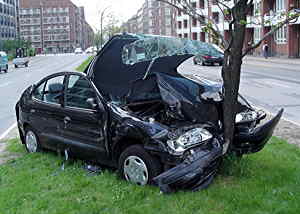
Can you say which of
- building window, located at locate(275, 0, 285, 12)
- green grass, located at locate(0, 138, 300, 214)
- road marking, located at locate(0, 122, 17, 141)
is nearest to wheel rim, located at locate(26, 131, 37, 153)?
green grass, located at locate(0, 138, 300, 214)

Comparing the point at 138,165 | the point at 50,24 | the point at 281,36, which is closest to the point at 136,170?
the point at 138,165

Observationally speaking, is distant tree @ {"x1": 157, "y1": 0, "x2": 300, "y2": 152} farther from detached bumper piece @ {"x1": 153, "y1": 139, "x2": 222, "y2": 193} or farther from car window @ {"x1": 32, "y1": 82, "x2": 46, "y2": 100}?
car window @ {"x1": 32, "y1": 82, "x2": 46, "y2": 100}

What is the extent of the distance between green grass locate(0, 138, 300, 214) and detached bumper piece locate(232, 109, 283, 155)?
198 mm

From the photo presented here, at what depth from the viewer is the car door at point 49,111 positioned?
6.24 meters

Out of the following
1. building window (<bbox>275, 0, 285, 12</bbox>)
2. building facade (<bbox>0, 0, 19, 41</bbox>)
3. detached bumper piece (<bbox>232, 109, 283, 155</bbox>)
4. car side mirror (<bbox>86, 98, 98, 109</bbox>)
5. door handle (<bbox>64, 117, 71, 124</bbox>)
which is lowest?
detached bumper piece (<bbox>232, 109, 283, 155</bbox>)

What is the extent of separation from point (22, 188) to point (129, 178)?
1.35m

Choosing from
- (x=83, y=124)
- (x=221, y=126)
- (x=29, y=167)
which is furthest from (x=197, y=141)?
(x=29, y=167)

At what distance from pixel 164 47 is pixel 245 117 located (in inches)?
62.5

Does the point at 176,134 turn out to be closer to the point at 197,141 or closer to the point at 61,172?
the point at 197,141

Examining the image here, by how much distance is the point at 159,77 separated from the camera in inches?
231

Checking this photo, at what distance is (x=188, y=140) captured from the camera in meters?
4.79

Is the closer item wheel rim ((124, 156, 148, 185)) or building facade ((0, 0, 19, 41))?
wheel rim ((124, 156, 148, 185))

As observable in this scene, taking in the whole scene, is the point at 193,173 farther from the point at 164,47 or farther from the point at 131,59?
the point at 131,59

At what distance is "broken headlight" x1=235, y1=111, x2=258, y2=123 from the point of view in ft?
19.6
